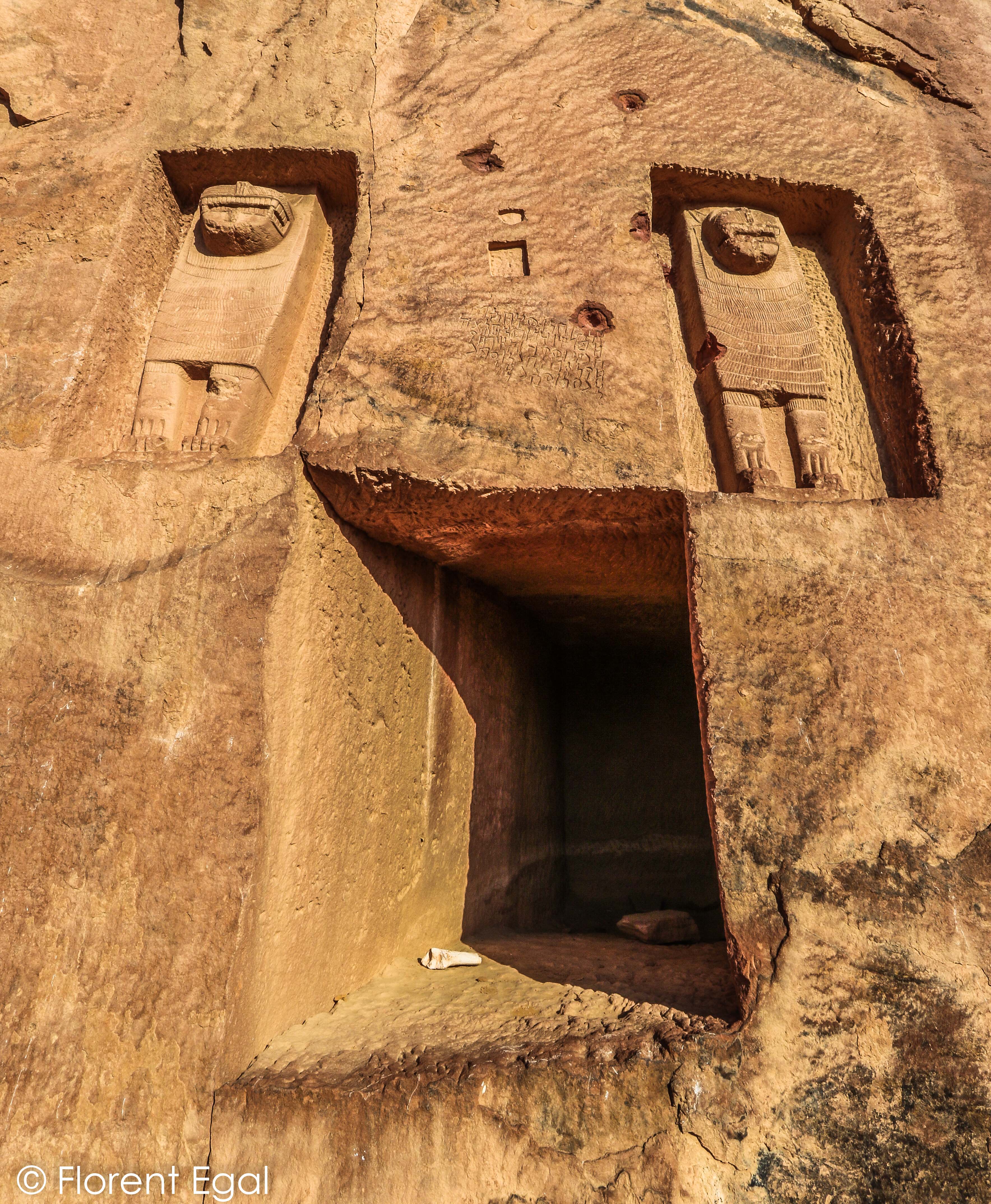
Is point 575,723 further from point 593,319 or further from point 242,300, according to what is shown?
point 242,300

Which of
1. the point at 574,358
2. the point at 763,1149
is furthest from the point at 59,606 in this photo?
the point at 763,1149

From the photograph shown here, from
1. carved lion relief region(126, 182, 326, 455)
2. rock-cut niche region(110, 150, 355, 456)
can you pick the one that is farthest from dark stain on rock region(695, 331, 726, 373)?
carved lion relief region(126, 182, 326, 455)

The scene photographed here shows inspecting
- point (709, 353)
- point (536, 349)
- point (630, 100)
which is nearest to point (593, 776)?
point (709, 353)

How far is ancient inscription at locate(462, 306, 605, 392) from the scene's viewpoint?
2.10m

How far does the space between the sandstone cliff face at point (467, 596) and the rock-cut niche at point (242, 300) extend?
35 millimetres

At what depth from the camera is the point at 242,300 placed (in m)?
2.39

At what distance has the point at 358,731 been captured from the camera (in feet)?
6.72

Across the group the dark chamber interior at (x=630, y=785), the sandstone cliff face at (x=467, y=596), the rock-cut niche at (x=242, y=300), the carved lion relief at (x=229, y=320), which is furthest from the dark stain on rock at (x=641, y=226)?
the dark chamber interior at (x=630, y=785)

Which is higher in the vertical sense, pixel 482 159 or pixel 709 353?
pixel 482 159

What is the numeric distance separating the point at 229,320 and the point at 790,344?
1.82 m

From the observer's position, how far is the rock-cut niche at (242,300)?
2201mm

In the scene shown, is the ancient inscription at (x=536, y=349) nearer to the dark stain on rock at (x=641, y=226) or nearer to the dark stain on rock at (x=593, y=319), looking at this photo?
the dark stain on rock at (x=593, y=319)

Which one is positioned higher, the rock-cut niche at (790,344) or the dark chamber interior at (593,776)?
the rock-cut niche at (790,344)

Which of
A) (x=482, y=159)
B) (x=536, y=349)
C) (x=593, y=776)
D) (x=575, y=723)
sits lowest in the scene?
(x=593, y=776)
